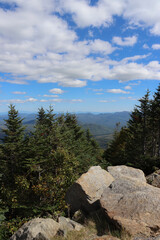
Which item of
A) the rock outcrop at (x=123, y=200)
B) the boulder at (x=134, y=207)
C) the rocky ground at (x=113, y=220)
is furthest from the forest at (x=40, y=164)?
the boulder at (x=134, y=207)

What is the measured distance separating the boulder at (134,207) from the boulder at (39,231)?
335 centimetres

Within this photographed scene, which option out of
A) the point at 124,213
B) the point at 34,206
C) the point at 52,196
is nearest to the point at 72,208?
the point at 52,196

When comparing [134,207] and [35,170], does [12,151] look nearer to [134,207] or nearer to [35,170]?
[35,170]

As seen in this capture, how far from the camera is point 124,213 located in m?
8.71

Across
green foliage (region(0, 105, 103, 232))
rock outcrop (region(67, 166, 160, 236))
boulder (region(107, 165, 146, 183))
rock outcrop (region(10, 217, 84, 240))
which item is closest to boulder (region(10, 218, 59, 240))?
rock outcrop (region(10, 217, 84, 240))

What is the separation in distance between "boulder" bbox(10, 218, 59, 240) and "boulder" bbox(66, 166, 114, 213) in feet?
11.2

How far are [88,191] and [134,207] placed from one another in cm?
440

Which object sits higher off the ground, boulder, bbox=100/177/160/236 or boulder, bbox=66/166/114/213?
boulder, bbox=100/177/160/236

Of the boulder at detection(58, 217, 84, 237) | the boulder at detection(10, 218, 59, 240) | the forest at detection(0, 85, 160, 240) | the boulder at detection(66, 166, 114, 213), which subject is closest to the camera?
the boulder at detection(10, 218, 59, 240)

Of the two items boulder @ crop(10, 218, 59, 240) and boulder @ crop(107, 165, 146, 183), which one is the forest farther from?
boulder @ crop(107, 165, 146, 183)

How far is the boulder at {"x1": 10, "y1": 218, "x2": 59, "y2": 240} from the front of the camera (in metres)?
8.41

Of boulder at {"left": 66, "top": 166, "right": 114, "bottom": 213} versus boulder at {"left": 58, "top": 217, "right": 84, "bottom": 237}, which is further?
boulder at {"left": 66, "top": 166, "right": 114, "bottom": 213}

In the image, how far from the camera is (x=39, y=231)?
8766 millimetres

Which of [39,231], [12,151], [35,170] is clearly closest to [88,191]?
[39,231]
